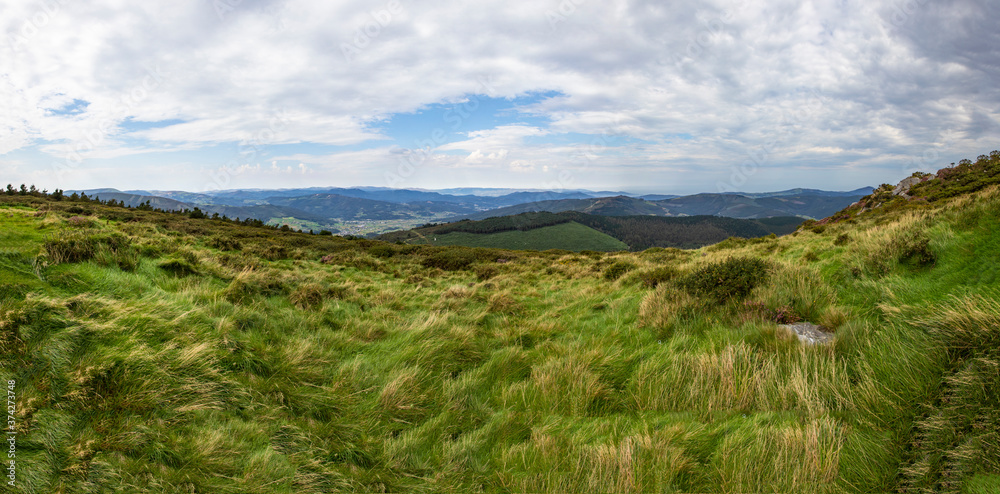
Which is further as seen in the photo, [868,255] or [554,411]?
[868,255]

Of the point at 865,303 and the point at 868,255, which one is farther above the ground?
the point at 868,255

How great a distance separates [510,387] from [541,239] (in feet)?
523

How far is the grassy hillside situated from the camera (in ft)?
9.32

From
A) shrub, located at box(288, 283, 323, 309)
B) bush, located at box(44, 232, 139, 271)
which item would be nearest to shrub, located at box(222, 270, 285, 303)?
shrub, located at box(288, 283, 323, 309)

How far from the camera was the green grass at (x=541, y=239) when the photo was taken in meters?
150

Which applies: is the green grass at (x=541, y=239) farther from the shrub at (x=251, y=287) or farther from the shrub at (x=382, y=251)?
the shrub at (x=251, y=287)

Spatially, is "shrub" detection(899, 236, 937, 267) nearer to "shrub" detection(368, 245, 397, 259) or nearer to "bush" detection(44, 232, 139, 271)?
"bush" detection(44, 232, 139, 271)

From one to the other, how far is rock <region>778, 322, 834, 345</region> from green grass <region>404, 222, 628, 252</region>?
5396 inches

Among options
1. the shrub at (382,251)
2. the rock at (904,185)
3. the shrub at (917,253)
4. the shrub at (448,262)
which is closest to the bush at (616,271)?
the shrub at (917,253)

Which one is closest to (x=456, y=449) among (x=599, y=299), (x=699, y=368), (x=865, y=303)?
(x=699, y=368)

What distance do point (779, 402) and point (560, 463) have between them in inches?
93.6

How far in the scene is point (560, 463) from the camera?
3369 mm

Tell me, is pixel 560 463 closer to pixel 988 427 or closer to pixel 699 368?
pixel 699 368

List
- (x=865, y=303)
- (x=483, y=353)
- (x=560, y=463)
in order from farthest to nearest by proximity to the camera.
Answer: (x=483, y=353) < (x=865, y=303) < (x=560, y=463)
